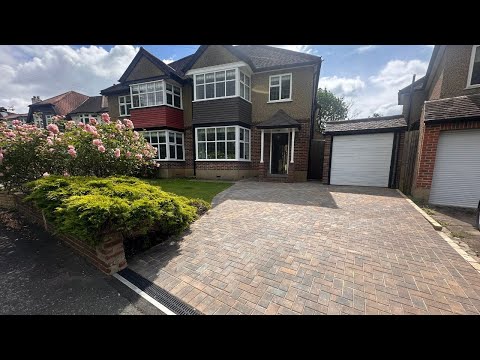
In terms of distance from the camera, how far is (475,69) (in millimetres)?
7605

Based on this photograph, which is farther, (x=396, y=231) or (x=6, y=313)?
(x=396, y=231)

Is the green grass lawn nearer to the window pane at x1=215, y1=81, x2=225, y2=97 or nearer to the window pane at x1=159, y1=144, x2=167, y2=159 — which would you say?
the window pane at x1=159, y1=144, x2=167, y2=159

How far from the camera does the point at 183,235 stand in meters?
4.36

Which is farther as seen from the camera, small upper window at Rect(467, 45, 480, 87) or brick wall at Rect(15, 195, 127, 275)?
small upper window at Rect(467, 45, 480, 87)

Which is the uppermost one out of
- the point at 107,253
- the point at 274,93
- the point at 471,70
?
the point at 274,93

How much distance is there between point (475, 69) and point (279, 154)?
9337 mm

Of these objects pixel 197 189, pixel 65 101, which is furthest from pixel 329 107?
pixel 65 101

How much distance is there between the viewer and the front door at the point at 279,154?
537 inches

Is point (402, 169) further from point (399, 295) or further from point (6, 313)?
point (6, 313)

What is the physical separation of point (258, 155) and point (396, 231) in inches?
376

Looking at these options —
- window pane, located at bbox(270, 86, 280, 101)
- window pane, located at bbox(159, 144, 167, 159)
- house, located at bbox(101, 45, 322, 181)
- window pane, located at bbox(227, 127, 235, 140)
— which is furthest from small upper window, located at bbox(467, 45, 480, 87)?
window pane, located at bbox(159, 144, 167, 159)

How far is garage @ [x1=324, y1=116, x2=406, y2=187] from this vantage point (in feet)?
32.0

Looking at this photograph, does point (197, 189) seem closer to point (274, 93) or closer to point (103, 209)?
point (103, 209)
